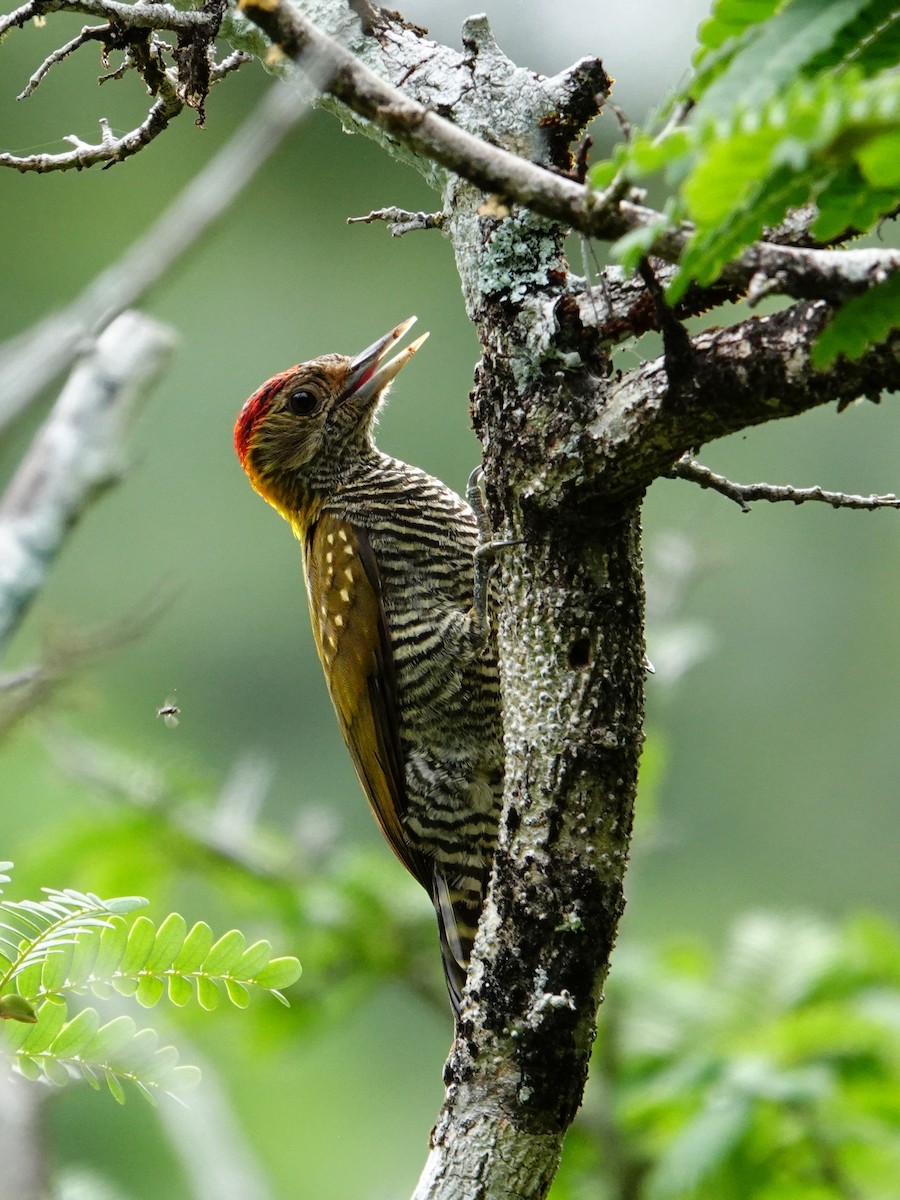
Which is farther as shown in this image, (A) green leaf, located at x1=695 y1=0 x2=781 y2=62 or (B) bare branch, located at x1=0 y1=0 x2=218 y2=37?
(B) bare branch, located at x1=0 y1=0 x2=218 y2=37

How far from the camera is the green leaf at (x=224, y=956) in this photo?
1559 millimetres

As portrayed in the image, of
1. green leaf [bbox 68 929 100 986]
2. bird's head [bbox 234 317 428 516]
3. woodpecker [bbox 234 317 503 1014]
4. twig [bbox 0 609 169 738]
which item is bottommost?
green leaf [bbox 68 929 100 986]

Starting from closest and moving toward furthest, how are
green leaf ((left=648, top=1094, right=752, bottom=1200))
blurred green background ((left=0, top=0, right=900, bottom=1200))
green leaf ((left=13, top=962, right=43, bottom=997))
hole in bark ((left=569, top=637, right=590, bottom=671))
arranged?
green leaf ((left=13, top=962, right=43, bottom=997)) < hole in bark ((left=569, top=637, right=590, bottom=671)) < green leaf ((left=648, top=1094, right=752, bottom=1200)) < blurred green background ((left=0, top=0, right=900, bottom=1200))

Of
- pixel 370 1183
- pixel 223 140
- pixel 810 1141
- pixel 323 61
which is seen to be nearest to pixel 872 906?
pixel 370 1183

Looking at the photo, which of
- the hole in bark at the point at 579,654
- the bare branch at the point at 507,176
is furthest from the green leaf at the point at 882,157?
the hole in bark at the point at 579,654

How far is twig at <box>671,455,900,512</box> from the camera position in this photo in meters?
1.78

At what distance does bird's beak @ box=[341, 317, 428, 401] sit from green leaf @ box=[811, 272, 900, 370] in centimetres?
237

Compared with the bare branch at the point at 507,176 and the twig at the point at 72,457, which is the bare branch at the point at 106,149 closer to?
the twig at the point at 72,457

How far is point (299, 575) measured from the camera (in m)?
9.23

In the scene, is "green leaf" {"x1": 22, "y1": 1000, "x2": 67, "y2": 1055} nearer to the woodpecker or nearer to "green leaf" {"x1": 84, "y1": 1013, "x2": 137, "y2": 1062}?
"green leaf" {"x1": 84, "y1": 1013, "x2": 137, "y2": 1062}

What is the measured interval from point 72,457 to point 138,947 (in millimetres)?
1561

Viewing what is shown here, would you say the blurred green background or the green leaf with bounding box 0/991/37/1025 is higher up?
the blurred green background

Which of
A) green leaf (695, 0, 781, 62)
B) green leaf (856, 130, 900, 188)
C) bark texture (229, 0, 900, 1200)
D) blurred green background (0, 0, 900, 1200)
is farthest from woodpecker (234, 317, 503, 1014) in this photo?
blurred green background (0, 0, 900, 1200)

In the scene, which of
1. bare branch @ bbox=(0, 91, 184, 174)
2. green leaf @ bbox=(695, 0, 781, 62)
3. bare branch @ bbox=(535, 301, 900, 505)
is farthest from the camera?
bare branch @ bbox=(0, 91, 184, 174)
